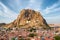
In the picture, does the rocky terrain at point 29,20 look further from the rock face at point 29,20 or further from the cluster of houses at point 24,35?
the cluster of houses at point 24,35

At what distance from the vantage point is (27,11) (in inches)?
2689

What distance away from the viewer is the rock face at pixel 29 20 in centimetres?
6600

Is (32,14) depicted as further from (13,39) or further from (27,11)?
(13,39)

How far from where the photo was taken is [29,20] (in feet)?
224

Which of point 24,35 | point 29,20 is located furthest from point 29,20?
point 24,35

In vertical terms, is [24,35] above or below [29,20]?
below

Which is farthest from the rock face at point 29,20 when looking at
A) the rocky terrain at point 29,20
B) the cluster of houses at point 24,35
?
the cluster of houses at point 24,35

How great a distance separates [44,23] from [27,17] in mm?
6786

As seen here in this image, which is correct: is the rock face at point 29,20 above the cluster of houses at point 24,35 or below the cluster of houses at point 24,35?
above

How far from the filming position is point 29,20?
68312 mm

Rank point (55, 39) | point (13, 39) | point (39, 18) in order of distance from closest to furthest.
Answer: point (13, 39) < point (55, 39) < point (39, 18)

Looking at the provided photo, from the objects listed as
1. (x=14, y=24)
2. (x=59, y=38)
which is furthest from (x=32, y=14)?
(x=59, y=38)

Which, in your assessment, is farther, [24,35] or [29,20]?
[29,20]

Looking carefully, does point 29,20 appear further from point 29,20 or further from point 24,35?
point 24,35
